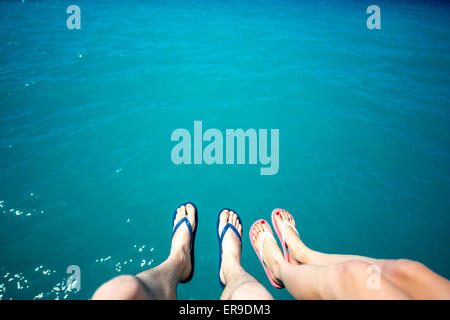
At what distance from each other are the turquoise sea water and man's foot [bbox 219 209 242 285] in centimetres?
18

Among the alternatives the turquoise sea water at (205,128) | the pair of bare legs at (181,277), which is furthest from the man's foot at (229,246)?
the turquoise sea water at (205,128)

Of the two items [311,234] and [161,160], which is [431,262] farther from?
[161,160]

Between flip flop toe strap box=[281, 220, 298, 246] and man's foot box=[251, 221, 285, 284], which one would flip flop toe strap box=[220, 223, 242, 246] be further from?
flip flop toe strap box=[281, 220, 298, 246]

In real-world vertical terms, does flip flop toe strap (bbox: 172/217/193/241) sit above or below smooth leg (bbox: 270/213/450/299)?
below

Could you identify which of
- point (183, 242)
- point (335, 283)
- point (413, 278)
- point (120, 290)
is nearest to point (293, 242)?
point (335, 283)

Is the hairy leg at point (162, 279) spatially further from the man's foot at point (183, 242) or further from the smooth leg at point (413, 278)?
the smooth leg at point (413, 278)

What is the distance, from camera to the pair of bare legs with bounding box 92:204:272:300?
121 centimetres

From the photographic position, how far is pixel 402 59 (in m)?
5.18

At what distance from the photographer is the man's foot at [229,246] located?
2.07 metres

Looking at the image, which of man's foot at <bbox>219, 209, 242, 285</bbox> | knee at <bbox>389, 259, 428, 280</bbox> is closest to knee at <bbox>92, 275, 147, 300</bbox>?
man's foot at <bbox>219, 209, 242, 285</bbox>

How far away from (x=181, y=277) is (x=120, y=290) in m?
0.95

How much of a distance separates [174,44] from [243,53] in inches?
75.2

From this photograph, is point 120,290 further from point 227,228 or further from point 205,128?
point 205,128

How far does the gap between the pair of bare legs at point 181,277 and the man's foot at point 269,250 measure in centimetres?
23
